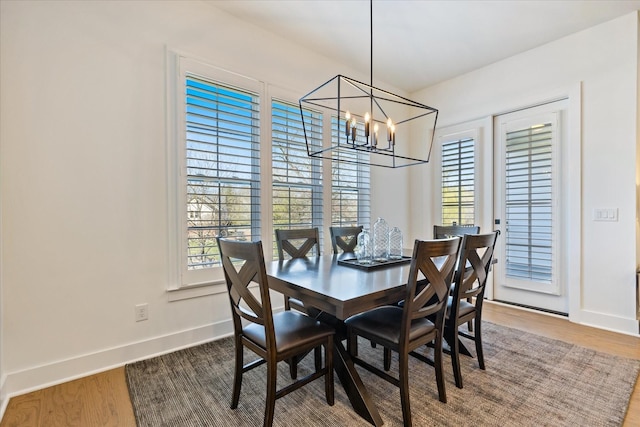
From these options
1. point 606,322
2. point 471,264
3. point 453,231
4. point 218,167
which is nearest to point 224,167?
point 218,167

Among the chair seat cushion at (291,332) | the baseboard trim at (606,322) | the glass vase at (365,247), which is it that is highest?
the glass vase at (365,247)

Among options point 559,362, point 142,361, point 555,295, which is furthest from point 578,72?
point 142,361

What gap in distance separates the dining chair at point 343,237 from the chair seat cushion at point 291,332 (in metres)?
1.20

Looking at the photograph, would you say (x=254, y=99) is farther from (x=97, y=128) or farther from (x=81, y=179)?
(x=81, y=179)

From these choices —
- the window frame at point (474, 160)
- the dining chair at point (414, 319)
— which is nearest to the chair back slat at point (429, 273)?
the dining chair at point (414, 319)

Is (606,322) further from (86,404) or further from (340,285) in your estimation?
(86,404)

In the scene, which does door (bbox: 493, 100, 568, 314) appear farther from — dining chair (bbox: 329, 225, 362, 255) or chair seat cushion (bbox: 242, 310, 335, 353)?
chair seat cushion (bbox: 242, 310, 335, 353)

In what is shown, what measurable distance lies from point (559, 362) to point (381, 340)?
5.09 feet

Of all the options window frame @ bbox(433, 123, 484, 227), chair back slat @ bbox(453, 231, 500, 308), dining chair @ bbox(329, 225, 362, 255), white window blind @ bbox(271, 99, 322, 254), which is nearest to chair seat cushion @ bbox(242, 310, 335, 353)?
chair back slat @ bbox(453, 231, 500, 308)

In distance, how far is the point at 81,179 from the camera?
2.07 meters

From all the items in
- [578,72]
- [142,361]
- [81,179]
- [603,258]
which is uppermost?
[578,72]

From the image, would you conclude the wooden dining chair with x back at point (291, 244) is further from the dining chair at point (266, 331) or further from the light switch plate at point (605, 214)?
the light switch plate at point (605, 214)

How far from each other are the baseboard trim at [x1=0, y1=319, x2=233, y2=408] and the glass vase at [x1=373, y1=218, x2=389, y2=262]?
1507 millimetres

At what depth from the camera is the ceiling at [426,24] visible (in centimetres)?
262
